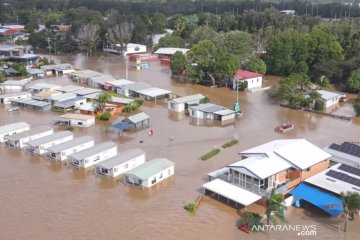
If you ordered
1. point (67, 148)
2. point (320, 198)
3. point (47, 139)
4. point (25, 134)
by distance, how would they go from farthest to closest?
1. point (25, 134)
2. point (47, 139)
3. point (67, 148)
4. point (320, 198)

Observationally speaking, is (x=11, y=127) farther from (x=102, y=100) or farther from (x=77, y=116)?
(x=102, y=100)

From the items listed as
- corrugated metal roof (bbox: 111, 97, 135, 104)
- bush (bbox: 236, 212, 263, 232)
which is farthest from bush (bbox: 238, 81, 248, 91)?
bush (bbox: 236, 212, 263, 232)

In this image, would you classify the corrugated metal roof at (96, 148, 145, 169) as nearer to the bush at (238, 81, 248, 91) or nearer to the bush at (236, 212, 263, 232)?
the bush at (236, 212, 263, 232)

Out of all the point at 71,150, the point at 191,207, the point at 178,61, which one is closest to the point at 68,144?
the point at 71,150

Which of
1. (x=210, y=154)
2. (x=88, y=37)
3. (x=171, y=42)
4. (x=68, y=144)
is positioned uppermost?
(x=88, y=37)

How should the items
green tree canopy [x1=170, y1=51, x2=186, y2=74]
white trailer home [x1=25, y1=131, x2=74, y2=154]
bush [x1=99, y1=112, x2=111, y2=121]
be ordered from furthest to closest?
green tree canopy [x1=170, y1=51, x2=186, y2=74], bush [x1=99, y1=112, x2=111, y2=121], white trailer home [x1=25, y1=131, x2=74, y2=154]

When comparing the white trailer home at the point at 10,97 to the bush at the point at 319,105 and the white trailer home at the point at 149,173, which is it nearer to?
the white trailer home at the point at 149,173
